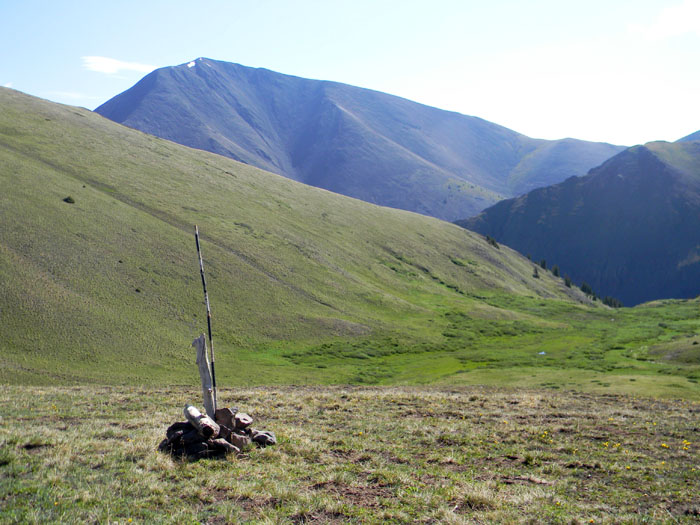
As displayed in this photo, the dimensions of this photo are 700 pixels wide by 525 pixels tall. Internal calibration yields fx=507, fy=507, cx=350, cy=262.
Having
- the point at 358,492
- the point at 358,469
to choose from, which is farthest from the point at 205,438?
the point at 358,492

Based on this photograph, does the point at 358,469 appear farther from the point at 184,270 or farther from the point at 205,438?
the point at 184,270

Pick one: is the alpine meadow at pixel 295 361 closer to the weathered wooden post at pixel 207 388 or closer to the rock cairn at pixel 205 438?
the rock cairn at pixel 205 438

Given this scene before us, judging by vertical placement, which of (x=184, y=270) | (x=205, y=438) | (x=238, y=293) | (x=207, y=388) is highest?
(x=207, y=388)

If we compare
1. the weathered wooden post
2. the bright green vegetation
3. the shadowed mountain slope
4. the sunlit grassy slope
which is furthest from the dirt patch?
the shadowed mountain slope

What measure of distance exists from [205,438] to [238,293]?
167 ft

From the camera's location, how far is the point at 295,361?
168 ft

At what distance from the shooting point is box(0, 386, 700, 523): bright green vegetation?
10.4 m

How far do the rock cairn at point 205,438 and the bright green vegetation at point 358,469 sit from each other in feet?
1.73

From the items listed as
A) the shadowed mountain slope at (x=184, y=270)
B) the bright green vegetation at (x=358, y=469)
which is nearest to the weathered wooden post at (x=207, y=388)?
the bright green vegetation at (x=358, y=469)

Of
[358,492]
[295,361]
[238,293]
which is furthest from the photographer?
[238,293]

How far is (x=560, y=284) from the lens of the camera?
145 m

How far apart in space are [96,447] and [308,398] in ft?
45.3

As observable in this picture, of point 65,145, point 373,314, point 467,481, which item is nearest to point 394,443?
point 467,481

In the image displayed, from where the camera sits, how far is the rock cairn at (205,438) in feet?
46.0
